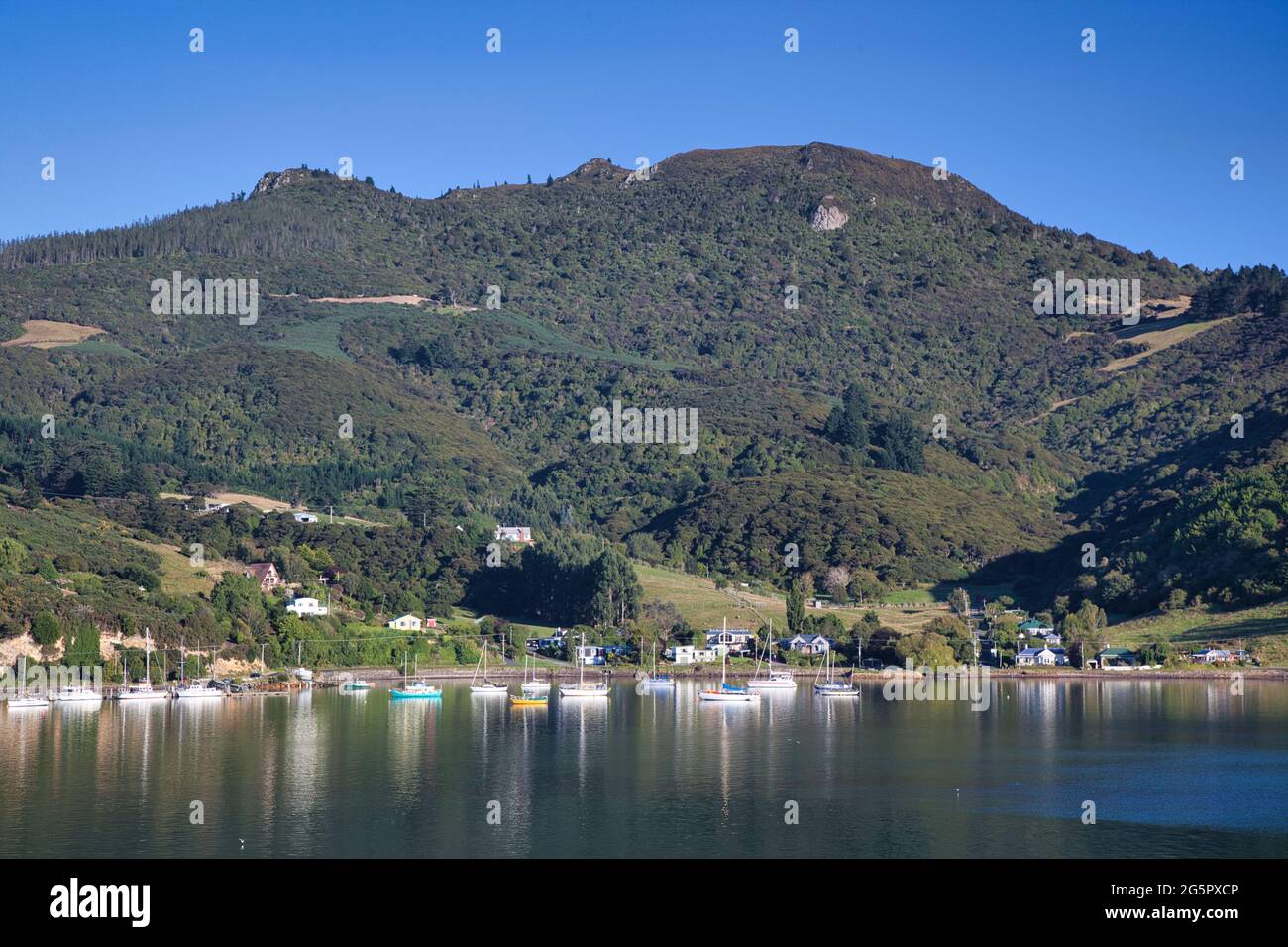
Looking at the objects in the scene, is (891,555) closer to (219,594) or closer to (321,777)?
(219,594)

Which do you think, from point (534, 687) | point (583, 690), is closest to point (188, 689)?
point (534, 687)

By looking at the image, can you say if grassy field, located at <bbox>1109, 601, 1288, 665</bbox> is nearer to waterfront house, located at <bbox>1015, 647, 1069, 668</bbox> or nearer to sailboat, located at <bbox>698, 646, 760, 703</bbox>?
waterfront house, located at <bbox>1015, 647, 1069, 668</bbox>

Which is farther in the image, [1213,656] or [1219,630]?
[1219,630]

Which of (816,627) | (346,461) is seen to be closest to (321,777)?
(816,627)

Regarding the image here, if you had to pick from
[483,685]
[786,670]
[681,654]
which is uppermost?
[681,654]

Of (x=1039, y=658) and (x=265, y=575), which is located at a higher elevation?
(x=265, y=575)

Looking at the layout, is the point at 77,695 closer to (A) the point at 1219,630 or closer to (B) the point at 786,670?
(B) the point at 786,670
